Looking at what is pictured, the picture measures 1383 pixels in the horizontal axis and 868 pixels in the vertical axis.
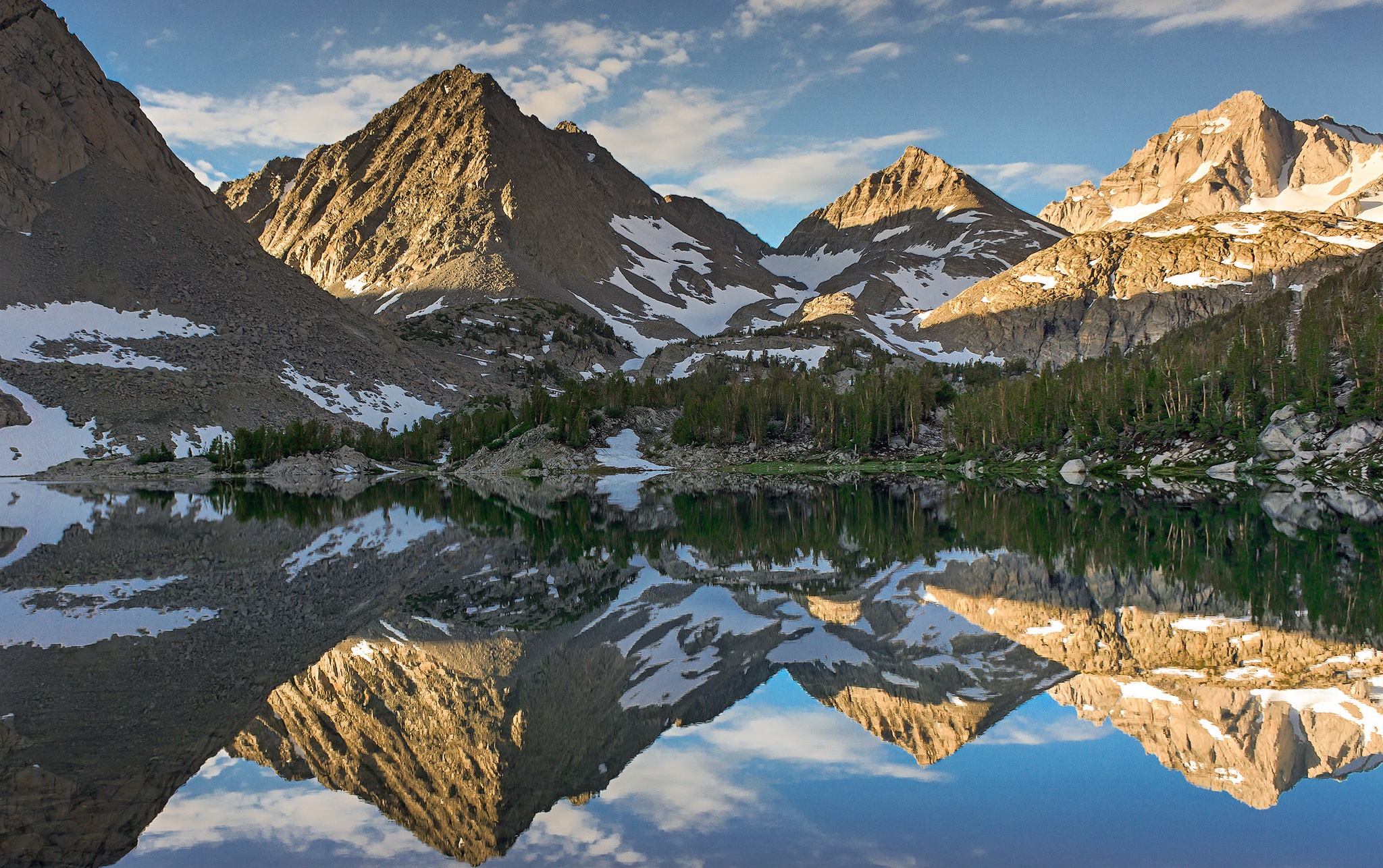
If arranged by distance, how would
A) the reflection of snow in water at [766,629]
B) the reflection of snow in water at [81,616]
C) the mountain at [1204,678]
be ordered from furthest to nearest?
the reflection of snow in water at [81,616]
the reflection of snow in water at [766,629]
the mountain at [1204,678]

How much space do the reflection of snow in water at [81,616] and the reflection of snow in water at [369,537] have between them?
3.22m

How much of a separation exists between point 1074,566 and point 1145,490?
2680cm

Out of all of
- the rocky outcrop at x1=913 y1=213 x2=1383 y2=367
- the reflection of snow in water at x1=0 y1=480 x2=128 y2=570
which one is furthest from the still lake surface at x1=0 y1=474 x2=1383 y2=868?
the rocky outcrop at x1=913 y1=213 x2=1383 y2=367

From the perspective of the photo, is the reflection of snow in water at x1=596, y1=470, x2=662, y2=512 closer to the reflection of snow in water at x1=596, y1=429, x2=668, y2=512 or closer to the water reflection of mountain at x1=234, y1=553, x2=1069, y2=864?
the reflection of snow in water at x1=596, y1=429, x2=668, y2=512

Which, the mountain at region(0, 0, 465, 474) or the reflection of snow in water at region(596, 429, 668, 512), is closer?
the reflection of snow in water at region(596, 429, 668, 512)

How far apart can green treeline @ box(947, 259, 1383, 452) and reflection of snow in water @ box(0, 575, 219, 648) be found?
51.8m

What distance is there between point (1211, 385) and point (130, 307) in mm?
99163

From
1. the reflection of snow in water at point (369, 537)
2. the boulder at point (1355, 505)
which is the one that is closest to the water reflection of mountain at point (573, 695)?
the reflection of snow in water at point (369, 537)

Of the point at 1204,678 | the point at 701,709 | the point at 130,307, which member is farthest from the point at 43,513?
the point at 130,307

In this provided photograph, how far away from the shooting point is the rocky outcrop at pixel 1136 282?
137875 mm

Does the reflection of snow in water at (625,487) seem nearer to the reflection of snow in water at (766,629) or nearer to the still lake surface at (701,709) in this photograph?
the still lake surface at (701,709)

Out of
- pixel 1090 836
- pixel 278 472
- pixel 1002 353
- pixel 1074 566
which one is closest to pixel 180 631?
pixel 1090 836

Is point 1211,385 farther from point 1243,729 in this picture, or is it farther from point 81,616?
point 81,616

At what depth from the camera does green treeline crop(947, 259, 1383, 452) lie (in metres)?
47.5
